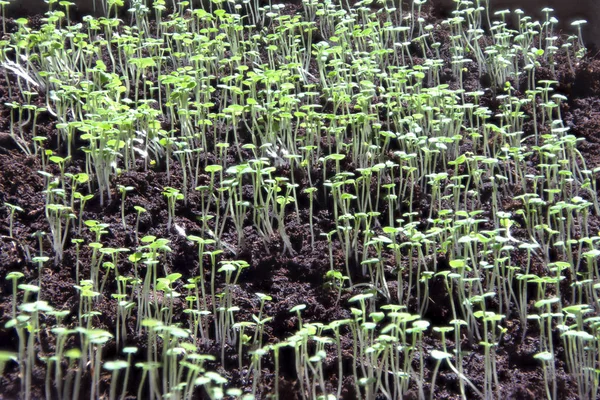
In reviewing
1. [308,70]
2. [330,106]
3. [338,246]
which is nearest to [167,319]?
[338,246]

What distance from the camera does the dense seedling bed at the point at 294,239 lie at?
2.08 meters

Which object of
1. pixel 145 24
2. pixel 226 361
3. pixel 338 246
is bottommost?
pixel 226 361

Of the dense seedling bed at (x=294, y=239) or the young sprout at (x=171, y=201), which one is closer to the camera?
the dense seedling bed at (x=294, y=239)

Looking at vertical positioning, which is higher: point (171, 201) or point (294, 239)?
point (171, 201)

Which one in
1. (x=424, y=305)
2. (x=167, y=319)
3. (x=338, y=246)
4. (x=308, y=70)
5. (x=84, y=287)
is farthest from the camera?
(x=308, y=70)

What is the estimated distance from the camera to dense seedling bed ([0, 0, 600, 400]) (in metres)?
2.08

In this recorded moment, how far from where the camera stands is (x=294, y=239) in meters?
2.74

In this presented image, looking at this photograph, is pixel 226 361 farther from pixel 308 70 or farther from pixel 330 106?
pixel 308 70

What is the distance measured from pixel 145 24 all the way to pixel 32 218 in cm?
175

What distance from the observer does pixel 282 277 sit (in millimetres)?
2539

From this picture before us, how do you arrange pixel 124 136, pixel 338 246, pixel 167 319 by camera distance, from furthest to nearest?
pixel 124 136 → pixel 338 246 → pixel 167 319

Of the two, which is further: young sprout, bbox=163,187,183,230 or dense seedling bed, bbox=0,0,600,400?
young sprout, bbox=163,187,183,230

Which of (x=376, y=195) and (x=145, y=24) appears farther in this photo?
(x=145, y=24)

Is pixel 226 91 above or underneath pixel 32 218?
above
